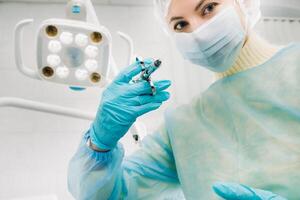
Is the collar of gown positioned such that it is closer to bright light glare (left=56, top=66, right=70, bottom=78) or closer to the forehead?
the forehead

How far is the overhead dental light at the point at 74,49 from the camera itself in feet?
4.28

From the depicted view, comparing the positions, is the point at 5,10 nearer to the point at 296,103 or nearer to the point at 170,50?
the point at 170,50

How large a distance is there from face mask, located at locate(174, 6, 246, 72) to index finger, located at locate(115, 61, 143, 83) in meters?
0.20

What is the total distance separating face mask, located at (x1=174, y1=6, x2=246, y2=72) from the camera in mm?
1170

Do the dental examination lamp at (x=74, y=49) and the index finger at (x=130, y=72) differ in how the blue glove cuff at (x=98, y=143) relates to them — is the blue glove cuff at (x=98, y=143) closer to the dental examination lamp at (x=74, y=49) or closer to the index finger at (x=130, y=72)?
the index finger at (x=130, y=72)

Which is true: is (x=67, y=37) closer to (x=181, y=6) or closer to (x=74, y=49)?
(x=74, y=49)

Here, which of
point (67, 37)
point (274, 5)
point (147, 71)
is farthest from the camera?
point (274, 5)

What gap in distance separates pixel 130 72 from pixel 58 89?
4.71ft

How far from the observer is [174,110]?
51.9 inches

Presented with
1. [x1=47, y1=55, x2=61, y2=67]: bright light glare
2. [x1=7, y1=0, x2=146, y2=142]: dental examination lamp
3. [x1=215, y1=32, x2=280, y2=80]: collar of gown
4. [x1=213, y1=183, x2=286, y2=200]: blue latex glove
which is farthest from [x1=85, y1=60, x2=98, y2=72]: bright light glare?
[x1=213, y1=183, x2=286, y2=200]: blue latex glove

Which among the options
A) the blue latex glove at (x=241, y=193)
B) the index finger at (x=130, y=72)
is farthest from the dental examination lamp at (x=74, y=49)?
the blue latex glove at (x=241, y=193)

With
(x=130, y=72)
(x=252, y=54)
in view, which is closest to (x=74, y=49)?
(x=130, y=72)

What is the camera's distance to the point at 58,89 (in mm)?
2459

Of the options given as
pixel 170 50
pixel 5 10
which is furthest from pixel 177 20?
pixel 5 10
